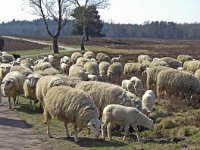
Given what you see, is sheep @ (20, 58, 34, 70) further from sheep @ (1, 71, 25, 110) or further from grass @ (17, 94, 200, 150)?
grass @ (17, 94, 200, 150)

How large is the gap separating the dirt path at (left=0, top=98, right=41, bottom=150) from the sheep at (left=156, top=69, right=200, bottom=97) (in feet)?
23.4

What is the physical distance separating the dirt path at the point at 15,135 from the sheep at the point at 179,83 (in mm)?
7134

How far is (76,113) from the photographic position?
43.6 feet

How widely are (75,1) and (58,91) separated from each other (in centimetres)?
4951

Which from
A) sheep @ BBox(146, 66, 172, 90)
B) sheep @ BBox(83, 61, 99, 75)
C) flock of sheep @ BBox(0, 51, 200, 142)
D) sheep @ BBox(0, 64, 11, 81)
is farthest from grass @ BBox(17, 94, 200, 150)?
sheep @ BBox(83, 61, 99, 75)

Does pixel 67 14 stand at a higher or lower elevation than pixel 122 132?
higher

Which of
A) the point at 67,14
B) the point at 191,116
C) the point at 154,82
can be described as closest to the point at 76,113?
the point at 191,116

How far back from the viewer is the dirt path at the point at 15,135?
42.2 ft

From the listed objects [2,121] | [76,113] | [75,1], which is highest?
[75,1]

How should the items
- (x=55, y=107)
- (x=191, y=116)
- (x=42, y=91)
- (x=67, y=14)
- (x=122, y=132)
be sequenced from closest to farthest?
(x=55, y=107)
(x=122, y=132)
(x=191, y=116)
(x=42, y=91)
(x=67, y=14)

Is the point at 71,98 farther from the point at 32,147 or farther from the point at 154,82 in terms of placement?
the point at 154,82

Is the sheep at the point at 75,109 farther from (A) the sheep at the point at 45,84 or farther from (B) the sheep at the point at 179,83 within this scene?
(B) the sheep at the point at 179,83

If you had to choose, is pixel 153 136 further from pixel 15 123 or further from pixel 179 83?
pixel 179 83

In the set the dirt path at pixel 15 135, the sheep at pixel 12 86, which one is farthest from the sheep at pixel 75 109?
the sheep at pixel 12 86
